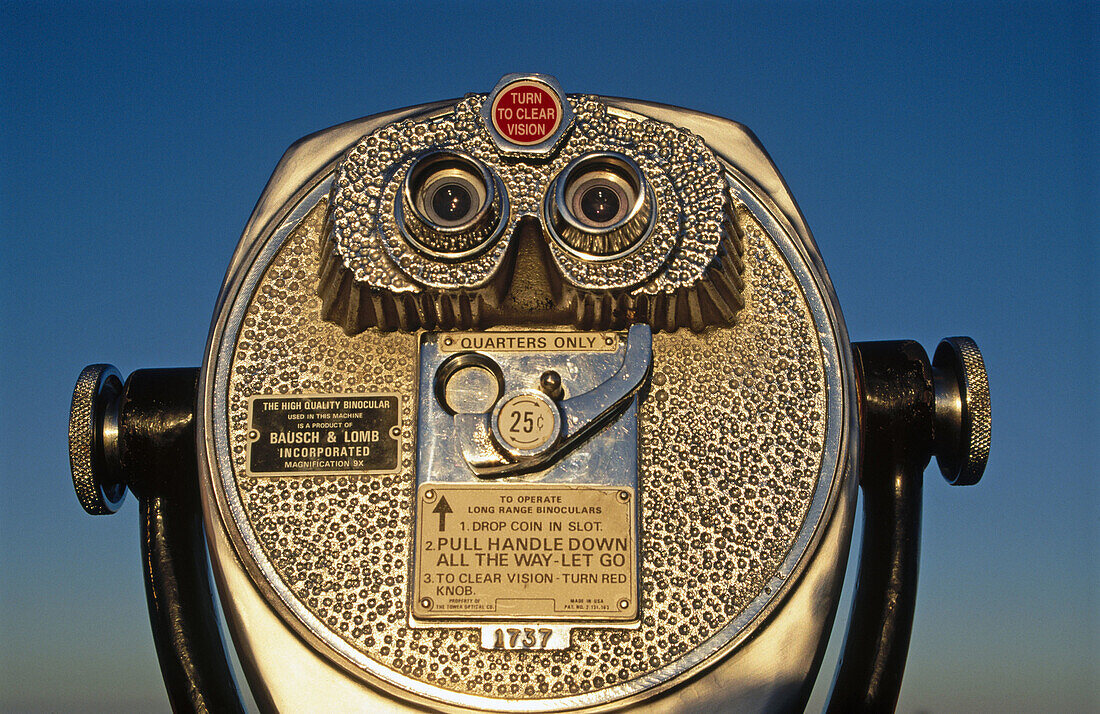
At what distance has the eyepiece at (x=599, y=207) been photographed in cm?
188

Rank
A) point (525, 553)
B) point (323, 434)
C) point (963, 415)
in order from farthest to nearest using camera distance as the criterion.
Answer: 1. point (963, 415)
2. point (323, 434)
3. point (525, 553)

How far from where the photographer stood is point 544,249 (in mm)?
1914

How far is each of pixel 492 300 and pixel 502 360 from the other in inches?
3.9

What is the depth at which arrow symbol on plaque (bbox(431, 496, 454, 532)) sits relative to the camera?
1802 millimetres

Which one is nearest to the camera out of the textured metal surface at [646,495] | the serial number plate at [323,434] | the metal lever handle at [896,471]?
the textured metal surface at [646,495]

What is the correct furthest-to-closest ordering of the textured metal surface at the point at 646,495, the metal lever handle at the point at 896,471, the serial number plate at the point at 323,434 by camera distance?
the metal lever handle at the point at 896,471 < the serial number plate at the point at 323,434 < the textured metal surface at the point at 646,495

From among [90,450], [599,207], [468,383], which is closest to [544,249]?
[599,207]

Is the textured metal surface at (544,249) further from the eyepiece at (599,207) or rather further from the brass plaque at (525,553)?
the brass plaque at (525,553)

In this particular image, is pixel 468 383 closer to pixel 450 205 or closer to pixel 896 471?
pixel 450 205

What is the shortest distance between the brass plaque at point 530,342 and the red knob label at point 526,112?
1.06 feet

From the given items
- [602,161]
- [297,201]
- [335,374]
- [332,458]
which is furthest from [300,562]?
[602,161]

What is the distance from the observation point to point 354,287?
1909mm

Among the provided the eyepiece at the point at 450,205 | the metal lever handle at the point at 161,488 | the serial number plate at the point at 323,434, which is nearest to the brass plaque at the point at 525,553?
the serial number plate at the point at 323,434

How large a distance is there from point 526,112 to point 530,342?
395mm
